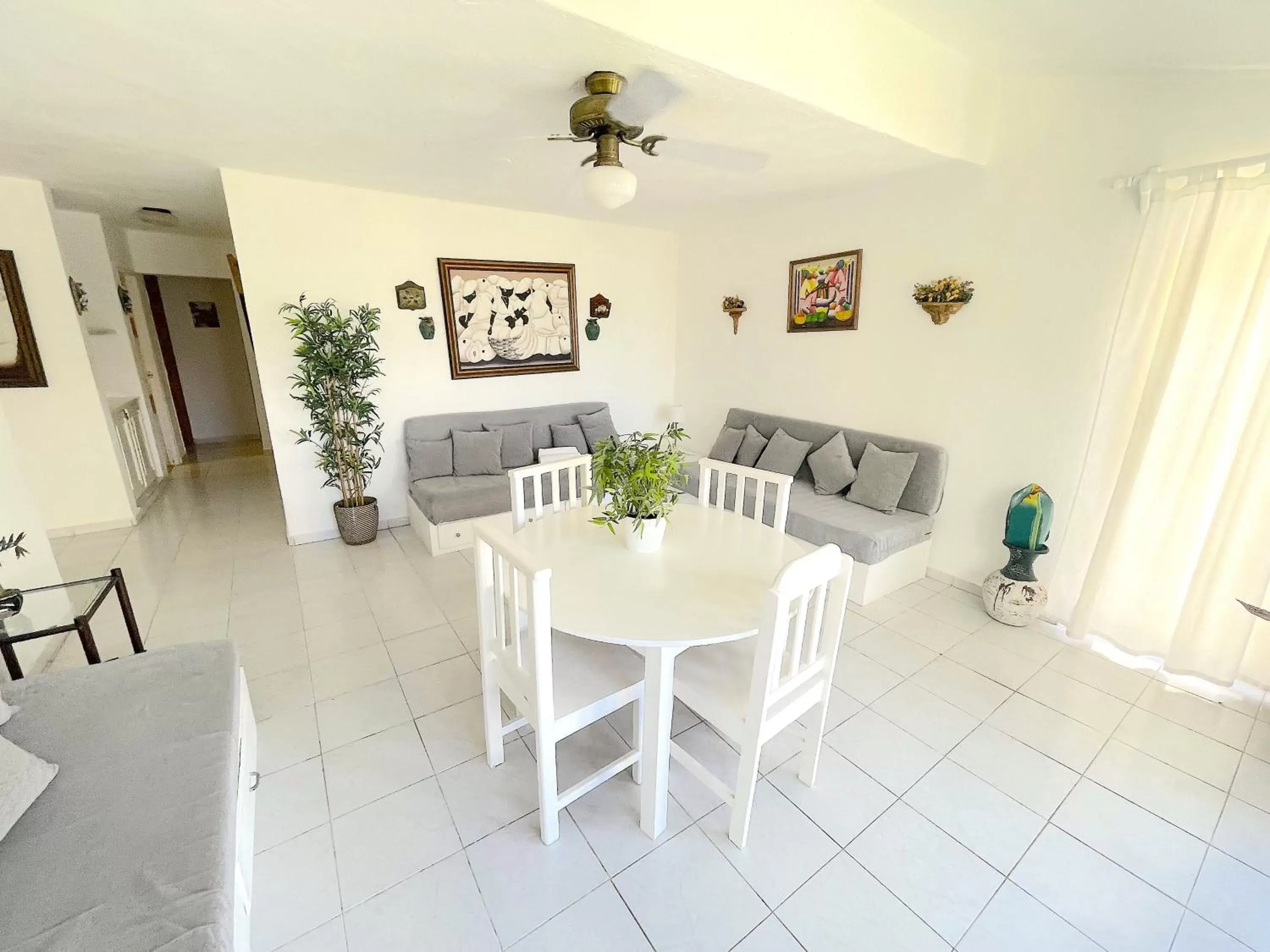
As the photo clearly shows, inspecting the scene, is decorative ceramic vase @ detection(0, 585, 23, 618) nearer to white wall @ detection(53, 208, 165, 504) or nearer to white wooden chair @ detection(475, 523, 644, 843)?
white wooden chair @ detection(475, 523, 644, 843)

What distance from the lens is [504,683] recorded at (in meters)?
1.63

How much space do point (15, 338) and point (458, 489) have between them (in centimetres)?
312

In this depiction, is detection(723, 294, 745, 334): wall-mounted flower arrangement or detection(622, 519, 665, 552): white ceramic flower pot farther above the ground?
detection(723, 294, 745, 334): wall-mounted flower arrangement

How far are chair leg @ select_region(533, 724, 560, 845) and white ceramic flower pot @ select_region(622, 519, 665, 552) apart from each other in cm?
66

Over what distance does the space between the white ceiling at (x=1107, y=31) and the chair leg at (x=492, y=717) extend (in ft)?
9.03

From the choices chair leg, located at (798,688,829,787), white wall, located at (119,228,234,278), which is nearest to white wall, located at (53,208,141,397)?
white wall, located at (119,228,234,278)

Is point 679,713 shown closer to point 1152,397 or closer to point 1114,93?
point 1152,397

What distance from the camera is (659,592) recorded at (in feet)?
5.14

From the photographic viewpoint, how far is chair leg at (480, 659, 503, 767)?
1695mm

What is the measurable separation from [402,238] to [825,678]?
3.78 meters

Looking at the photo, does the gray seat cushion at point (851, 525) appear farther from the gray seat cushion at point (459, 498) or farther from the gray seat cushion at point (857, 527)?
the gray seat cushion at point (459, 498)

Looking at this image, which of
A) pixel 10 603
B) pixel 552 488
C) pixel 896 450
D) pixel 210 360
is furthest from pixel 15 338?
pixel 896 450

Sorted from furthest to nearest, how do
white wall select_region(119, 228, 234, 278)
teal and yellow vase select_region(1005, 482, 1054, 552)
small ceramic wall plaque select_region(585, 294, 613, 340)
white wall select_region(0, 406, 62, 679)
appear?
white wall select_region(119, 228, 234, 278) < small ceramic wall plaque select_region(585, 294, 613, 340) < teal and yellow vase select_region(1005, 482, 1054, 552) < white wall select_region(0, 406, 62, 679)

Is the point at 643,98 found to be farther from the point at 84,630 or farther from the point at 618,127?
the point at 84,630
